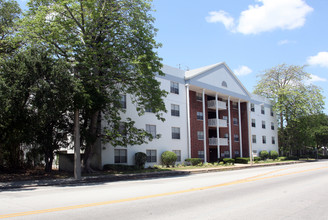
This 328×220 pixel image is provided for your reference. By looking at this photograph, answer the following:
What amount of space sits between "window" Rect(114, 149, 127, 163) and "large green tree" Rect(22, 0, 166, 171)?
4.77 meters

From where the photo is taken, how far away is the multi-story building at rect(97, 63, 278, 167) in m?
29.2

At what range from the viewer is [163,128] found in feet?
102

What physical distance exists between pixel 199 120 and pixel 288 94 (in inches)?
853

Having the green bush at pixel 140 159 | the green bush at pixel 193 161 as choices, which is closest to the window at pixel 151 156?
the green bush at pixel 140 159

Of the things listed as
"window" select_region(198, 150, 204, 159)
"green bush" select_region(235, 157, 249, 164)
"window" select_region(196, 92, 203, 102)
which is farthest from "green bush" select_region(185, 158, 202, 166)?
"green bush" select_region(235, 157, 249, 164)

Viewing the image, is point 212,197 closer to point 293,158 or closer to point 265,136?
point 265,136

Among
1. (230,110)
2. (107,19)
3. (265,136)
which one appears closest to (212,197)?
(107,19)

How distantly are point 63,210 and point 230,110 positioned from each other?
36902 millimetres

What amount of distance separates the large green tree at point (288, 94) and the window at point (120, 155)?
32.5 meters

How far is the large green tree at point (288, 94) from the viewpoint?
1951 inches

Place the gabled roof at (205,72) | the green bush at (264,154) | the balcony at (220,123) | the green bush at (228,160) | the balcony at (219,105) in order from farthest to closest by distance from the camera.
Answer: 1. the green bush at (264,154)
2. the balcony at (219,105)
3. the balcony at (220,123)
4. the green bush at (228,160)
5. the gabled roof at (205,72)

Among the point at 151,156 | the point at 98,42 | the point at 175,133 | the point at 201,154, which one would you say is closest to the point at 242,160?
the point at 201,154

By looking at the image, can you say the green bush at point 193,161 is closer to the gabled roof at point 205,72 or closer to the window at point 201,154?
the window at point 201,154

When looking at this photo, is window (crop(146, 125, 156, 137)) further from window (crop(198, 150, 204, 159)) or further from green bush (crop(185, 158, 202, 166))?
window (crop(198, 150, 204, 159))
